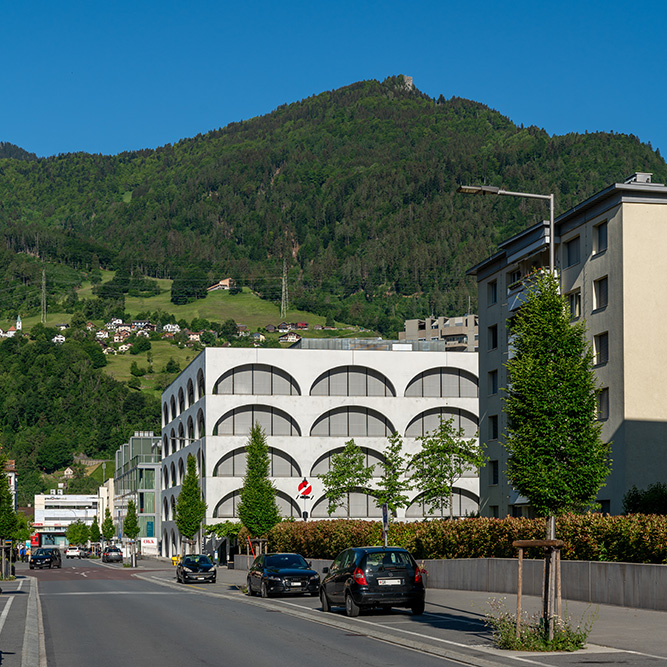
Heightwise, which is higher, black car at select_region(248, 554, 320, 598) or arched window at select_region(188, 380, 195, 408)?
arched window at select_region(188, 380, 195, 408)

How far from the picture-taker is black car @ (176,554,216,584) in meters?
48.3

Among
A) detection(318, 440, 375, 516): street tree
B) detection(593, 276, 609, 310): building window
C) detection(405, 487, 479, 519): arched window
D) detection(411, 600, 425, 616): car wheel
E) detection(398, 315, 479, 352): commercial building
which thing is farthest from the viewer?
detection(398, 315, 479, 352): commercial building

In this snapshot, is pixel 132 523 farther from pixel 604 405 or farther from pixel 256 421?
pixel 604 405

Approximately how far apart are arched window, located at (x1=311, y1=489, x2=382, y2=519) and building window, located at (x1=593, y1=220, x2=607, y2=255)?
1599 inches

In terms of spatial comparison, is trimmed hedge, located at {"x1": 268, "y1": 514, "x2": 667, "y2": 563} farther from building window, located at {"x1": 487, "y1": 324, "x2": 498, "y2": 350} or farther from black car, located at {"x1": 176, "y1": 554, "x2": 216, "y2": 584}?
building window, located at {"x1": 487, "y1": 324, "x2": 498, "y2": 350}

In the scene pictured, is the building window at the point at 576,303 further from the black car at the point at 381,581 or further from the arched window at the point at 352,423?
the arched window at the point at 352,423

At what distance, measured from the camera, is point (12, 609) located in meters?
29.3

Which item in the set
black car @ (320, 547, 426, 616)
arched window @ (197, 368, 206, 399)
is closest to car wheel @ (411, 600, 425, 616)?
black car @ (320, 547, 426, 616)

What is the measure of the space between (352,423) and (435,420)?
7.34 meters

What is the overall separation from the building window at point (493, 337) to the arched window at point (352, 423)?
25444mm

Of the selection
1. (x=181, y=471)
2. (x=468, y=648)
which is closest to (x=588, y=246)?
(x=468, y=648)

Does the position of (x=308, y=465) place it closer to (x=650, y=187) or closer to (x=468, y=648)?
(x=650, y=187)

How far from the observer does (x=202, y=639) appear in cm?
1983

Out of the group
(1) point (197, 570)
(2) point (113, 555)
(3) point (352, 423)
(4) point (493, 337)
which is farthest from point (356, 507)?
(1) point (197, 570)
